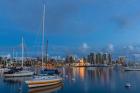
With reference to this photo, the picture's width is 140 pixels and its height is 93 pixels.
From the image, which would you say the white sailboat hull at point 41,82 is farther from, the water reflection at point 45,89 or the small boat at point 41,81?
the water reflection at point 45,89

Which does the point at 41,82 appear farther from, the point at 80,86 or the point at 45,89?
the point at 80,86

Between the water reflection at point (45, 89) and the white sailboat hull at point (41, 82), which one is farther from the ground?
the white sailboat hull at point (41, 82)

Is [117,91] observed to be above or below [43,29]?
below

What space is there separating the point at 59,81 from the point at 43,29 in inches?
527

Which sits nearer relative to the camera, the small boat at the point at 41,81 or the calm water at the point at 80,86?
the calm water at the point at 80,86

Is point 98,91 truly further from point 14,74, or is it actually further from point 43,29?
point 14,74

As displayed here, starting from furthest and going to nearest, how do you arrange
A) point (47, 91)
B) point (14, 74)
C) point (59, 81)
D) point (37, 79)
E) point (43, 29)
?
point (14, 74) < point (43, 29) < point (59, 81) < point (37, 79) < point (47, 91)

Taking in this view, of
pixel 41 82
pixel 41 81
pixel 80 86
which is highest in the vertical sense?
pixel 41 81

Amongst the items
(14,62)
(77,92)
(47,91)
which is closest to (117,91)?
(77,92)

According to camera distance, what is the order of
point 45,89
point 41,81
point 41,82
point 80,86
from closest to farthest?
point 45,89
point 41,82
point 41,81
point 80,86

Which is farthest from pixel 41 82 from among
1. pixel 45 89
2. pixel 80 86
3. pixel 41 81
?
pixel 80 86

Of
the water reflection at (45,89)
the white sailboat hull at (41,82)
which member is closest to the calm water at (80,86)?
the water reflection at (45,89)

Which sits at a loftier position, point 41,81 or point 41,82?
point 41,81

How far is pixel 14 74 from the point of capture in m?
95.6
